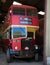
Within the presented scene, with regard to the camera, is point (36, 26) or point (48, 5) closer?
point (48, 5)

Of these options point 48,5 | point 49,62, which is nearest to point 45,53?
point 49,62

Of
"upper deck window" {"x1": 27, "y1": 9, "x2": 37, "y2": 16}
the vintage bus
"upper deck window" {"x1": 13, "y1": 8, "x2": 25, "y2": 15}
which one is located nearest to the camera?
the vintage bus

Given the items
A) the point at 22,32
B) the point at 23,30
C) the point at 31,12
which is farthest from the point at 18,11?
the point at 22,32

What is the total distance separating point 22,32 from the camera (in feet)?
47.6

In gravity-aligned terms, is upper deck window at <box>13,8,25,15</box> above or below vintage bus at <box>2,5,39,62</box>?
above

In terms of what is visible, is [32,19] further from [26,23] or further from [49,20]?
[49,20]

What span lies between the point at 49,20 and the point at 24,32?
276 cm

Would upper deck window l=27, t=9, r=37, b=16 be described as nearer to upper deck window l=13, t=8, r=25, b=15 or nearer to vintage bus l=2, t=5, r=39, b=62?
vintage bus l=2, t=5, r=39, b=62

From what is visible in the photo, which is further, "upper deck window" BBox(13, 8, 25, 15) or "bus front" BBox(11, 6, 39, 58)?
"upper deck window" BBox(13, 8, 25, 15)

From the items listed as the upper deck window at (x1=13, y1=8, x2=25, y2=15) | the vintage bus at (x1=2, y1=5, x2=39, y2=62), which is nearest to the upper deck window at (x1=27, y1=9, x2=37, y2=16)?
the vintage bus at (x1=2, y1=5, x2=39, y2=62)

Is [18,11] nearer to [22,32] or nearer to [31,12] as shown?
[31,12]

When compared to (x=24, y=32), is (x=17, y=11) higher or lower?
higher

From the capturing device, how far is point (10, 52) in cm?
1420

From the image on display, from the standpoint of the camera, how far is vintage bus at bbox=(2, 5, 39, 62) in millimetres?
14109
